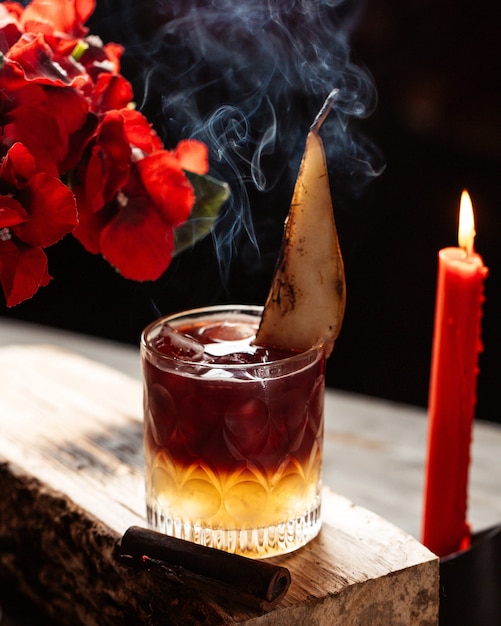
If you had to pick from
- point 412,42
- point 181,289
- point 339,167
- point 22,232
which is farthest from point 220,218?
point 181,289

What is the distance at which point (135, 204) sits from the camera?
954 mm

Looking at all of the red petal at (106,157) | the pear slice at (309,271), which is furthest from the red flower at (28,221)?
the pear slice at (309,271)

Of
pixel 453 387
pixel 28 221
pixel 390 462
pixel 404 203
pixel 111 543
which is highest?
pixel 28 221

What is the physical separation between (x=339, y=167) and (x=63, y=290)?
1643 millimetres

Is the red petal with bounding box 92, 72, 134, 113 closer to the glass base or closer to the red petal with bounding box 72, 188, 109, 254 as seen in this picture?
the red petal with bounding box 72, 188, 109, 254

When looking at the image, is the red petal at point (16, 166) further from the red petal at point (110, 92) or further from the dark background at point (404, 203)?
the dark background at point (404, 203)

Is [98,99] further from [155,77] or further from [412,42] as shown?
[412,42]

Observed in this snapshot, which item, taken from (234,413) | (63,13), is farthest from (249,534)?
(63,13)

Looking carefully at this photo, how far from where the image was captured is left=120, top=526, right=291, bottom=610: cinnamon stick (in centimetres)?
83

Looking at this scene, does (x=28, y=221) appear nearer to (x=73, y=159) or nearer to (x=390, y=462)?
(x=73, y=159)

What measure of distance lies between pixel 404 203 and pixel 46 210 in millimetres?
1583

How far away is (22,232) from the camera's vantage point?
31.2 inches

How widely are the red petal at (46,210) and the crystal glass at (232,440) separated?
18 centimetres

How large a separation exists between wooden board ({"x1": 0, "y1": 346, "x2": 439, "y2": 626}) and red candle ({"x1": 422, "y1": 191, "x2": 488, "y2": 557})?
3.5 inches
